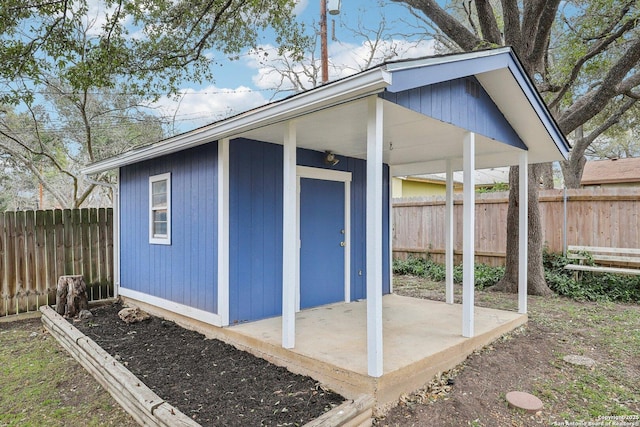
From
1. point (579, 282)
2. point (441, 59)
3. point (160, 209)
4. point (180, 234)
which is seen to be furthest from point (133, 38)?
point (579, 282)

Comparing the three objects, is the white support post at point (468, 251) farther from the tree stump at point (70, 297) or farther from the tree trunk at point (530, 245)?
the tree stump at point (70, 297)

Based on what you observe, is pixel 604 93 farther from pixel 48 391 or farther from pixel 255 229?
pixel 48 391

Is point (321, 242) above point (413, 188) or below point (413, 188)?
below

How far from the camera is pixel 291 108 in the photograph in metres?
3.21

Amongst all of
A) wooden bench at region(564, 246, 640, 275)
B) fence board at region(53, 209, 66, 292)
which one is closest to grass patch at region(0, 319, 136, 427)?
fence board at region(53, 209, 66, 292)

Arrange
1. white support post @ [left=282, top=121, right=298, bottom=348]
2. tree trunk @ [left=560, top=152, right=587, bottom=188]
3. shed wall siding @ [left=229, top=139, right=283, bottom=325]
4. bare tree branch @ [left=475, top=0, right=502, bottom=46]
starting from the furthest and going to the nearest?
1. tree trunk @ [left=560, top=152, right=587, bottom=188]
2. bare tree branch @ [left=475, top=0, right=502, bottom=46]
3. shed wall siding @ [left=229, top=139, right=283, bottom=325]
4. white support post @ [left=282, top=121, right=298, bottom=348]

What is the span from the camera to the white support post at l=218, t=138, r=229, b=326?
14.6 ft

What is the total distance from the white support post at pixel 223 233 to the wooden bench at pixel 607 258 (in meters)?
6.55

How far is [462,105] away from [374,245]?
2.13 meters

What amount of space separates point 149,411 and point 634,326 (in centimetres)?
603

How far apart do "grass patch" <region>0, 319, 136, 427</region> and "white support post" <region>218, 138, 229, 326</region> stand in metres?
1.41

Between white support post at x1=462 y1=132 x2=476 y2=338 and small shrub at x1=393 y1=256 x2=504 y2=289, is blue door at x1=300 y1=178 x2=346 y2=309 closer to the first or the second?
white support post at x1=462 y1=132 x2=476 y2=338

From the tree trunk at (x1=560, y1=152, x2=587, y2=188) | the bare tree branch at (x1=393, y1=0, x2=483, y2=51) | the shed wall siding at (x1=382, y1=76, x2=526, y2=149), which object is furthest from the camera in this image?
the tree trunk at (x1=560, y1=152, x2=587, y2=188)

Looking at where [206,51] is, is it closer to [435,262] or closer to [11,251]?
[11,251]
